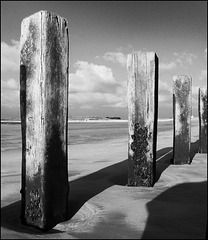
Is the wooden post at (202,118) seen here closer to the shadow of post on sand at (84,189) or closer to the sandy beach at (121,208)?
the shadow of post on sand at (84,189)

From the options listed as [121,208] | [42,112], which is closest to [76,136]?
[121,208]

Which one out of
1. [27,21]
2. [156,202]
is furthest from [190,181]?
[27,21]

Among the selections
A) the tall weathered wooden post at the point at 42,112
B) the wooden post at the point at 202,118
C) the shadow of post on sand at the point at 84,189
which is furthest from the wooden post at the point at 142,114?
the wooden post at the point at 202,118

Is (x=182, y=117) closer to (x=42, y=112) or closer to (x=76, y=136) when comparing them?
(x=42, y=112)

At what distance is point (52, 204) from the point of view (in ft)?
7.45

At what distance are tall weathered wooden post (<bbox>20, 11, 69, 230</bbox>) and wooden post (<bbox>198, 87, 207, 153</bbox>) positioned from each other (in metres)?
5.72

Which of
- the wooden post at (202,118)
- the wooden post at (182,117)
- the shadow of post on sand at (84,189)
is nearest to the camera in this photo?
the shadow of post on sand at (84,189)

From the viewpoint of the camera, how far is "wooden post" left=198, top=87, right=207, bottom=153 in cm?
729

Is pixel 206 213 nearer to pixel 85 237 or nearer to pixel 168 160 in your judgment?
pixel 85 237

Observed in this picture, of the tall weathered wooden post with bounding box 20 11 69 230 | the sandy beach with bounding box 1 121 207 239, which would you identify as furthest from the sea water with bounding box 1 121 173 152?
the tall weathered wooden post with bounding box 20 11 69 230

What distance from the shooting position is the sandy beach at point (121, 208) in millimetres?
2158

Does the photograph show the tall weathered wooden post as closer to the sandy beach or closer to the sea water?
the sandy beach

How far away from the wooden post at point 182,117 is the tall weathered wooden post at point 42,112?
Answer: 362cm

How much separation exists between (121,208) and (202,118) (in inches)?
208
